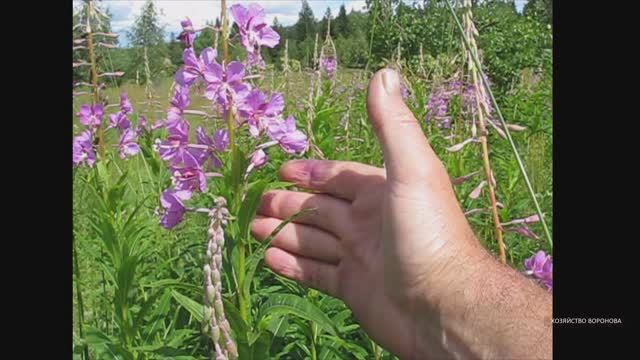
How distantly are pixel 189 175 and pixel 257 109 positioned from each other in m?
0.28

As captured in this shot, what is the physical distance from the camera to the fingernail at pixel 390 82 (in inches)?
69.0

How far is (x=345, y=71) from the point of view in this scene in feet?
17.9

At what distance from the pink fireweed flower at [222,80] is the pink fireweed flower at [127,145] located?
4.32ft

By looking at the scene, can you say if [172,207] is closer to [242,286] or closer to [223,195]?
[223,195]

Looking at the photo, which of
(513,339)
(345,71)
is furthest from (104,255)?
(345,71)

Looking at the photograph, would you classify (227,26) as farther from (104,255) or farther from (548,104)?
(548,104)

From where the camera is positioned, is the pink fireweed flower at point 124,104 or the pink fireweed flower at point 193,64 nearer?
the pink fireweed flower at point 193,64

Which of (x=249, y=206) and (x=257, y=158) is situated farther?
(x=257, y=158)

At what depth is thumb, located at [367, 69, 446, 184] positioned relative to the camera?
166 centimetres

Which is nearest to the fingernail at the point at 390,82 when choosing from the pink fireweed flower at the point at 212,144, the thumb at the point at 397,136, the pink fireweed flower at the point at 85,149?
the thumb at the point at 397,136

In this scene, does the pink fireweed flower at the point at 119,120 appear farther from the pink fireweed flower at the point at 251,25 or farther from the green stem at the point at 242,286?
the green stem at the point at 242,286

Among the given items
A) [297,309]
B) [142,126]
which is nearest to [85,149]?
[142,126]

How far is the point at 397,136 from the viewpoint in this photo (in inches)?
66.4
